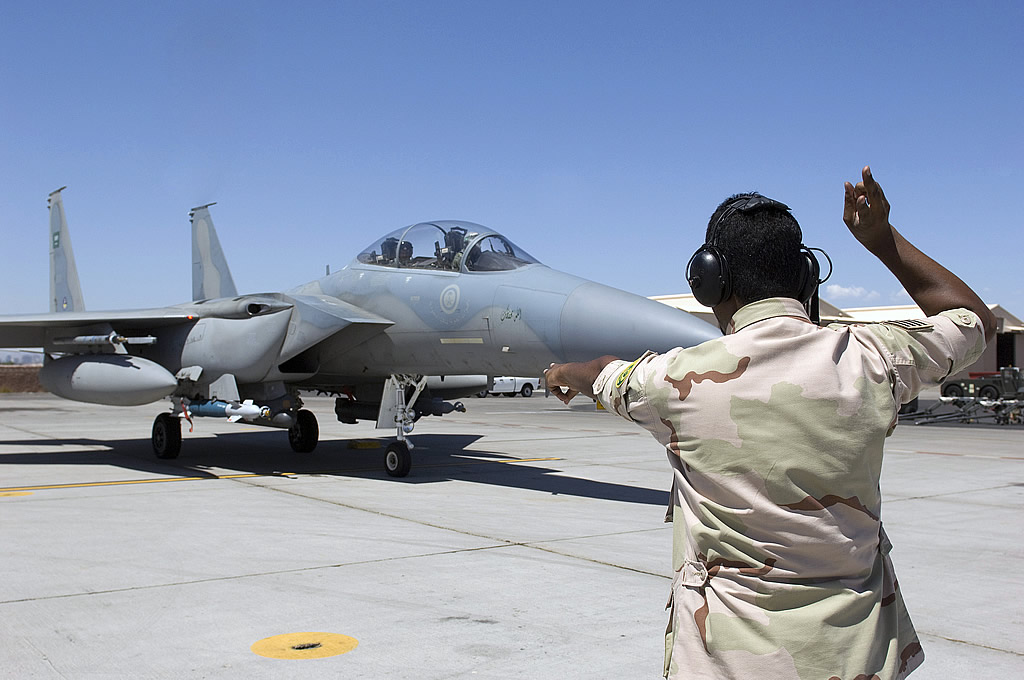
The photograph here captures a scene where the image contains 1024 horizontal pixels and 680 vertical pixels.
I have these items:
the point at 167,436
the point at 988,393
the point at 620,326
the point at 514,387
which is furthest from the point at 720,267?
the point at 514,387

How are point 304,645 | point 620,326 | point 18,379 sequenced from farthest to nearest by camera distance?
point 18,379 → point 620,326 → point 304,645

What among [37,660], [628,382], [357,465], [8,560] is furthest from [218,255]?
[628,382]

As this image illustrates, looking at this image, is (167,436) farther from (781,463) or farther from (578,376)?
(781,463)

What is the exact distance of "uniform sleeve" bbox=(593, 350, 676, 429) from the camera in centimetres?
177

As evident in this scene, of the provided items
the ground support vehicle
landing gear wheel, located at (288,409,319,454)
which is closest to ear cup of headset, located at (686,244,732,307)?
landing gear wheel, located at (288,409,319,454)

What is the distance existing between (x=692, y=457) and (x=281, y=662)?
2.92 meters

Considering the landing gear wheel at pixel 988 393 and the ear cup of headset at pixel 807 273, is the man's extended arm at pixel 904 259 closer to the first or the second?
the ear cup of headset at pixel 807 273

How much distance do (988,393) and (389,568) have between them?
24.9 meters

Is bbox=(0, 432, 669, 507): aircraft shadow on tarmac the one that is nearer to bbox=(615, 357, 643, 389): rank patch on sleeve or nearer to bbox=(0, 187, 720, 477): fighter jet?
bbox=(0, 187, 720, 477): fighter jet

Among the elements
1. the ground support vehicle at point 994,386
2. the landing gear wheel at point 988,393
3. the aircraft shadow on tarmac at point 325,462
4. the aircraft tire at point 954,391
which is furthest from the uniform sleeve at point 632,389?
the landing gear wheel at point 988,393

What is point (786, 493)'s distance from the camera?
1645 mm

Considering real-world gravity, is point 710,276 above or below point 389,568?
above

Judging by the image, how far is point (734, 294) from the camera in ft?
6.07

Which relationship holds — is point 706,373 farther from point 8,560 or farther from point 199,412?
point 199,412
